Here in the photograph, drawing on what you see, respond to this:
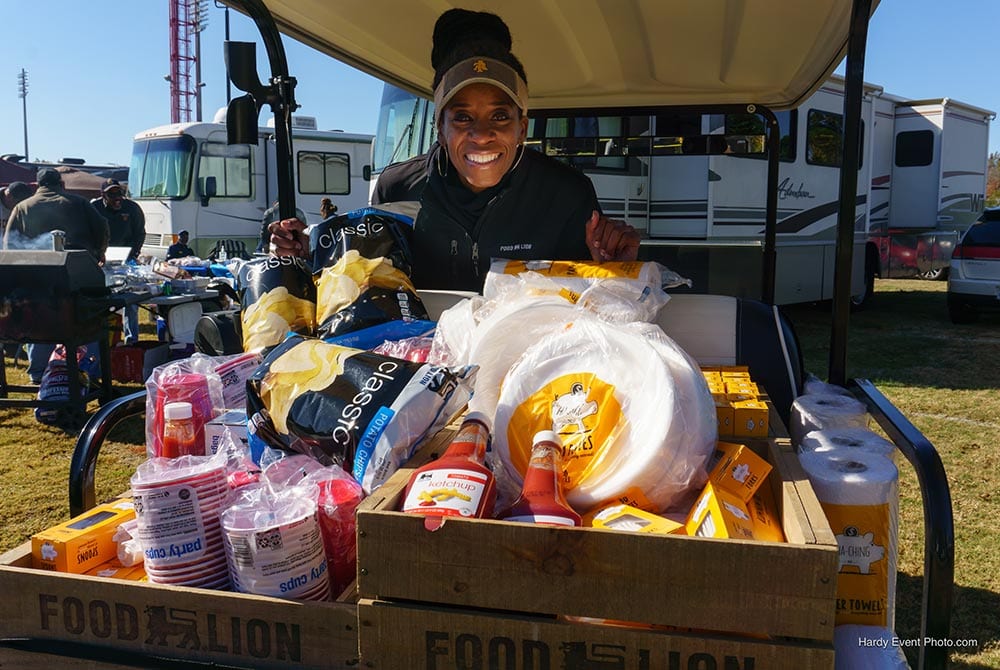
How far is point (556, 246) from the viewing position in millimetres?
3090

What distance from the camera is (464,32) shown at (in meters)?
2.73

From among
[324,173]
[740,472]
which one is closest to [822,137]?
[324,173]

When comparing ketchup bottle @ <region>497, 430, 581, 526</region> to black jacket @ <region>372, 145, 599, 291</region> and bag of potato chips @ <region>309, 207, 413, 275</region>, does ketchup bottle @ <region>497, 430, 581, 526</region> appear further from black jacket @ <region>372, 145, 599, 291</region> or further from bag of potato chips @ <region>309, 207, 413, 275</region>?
black jacket @ <region>372, 145, 599, 291</region>

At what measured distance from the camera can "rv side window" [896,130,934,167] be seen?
569 inches

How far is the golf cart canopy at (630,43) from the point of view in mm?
2801

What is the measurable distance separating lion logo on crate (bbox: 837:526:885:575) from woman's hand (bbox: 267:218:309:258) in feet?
6.11

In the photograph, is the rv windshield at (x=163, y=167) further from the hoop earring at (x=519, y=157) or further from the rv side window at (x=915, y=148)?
the rv side window at (x=915, y=148)

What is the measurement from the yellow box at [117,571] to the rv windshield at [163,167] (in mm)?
12854

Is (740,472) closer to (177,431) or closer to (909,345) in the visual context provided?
(177,431)

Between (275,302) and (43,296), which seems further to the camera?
(43,296)

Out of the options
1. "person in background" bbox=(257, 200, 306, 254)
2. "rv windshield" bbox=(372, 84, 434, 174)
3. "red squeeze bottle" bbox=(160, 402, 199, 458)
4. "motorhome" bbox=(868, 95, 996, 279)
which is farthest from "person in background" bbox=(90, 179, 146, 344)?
"motorhome" bbox=(868, 95, 996, 279)

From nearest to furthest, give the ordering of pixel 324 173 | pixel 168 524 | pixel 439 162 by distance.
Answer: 1. pixel 168 524
2. pixel 439 162
3. pixel 324 173

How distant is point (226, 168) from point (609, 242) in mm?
12619

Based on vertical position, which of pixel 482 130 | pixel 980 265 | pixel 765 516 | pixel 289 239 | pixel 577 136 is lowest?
pixel 765 516
